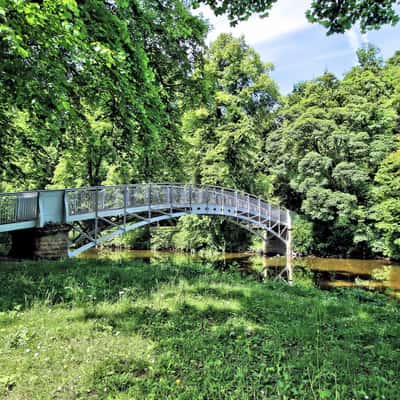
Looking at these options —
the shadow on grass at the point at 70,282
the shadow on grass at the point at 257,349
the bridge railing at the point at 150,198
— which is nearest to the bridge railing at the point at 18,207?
the bridge railing at the point at 150,198

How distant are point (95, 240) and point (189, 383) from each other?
693 centimetres

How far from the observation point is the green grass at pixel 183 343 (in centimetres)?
231

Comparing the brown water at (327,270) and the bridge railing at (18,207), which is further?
the brown water at (327,270)

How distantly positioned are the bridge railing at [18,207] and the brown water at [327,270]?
584 centimetres

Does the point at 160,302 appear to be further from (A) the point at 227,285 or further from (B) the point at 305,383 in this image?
(B) the point at 305,383

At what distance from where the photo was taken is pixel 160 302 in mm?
4312

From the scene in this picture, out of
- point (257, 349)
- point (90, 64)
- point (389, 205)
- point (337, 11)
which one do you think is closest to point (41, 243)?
point (90, 64)

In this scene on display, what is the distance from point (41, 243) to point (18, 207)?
3.33 ft

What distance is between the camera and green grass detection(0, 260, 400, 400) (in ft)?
7.58

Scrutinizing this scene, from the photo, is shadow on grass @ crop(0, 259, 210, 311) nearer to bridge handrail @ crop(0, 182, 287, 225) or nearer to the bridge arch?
bridge handrail @ crop(0, 182, 287, 225)

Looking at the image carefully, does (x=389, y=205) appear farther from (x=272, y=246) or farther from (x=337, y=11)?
(x=337, y=11)

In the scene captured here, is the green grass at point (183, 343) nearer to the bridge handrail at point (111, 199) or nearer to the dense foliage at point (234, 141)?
the bridge handrail at point (111, 199)

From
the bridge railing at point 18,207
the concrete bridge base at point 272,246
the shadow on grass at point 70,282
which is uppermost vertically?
the bridge railing at point 18,207

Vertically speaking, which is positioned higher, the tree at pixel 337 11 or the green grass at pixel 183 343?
the tree at pixel 337 11
